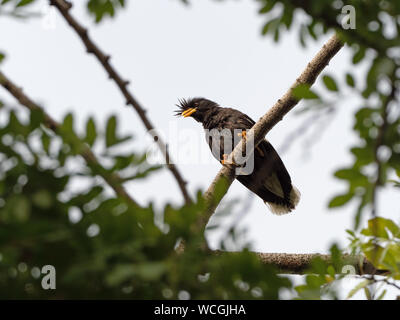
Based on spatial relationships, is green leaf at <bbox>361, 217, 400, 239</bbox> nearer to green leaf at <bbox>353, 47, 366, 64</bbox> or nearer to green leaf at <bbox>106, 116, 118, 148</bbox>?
green leaf at <bbox>353, 47, 366, 64</bbox>

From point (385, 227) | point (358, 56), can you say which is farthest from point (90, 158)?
point (385, 227)

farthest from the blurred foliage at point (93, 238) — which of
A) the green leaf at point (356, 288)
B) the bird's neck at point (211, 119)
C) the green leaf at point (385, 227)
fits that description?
the bird's neck at point (211, 119)

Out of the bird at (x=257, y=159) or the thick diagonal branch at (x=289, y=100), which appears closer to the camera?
the thick diagonal branch at (x=289, y=100)

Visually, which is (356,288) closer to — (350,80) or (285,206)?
(350,80)

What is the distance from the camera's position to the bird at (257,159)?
20.0 ft

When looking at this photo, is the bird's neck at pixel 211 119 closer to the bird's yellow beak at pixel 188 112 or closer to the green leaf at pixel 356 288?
the bird's yellow beak at pixel 188 112

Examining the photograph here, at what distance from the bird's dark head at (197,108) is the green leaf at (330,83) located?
16.1 feet

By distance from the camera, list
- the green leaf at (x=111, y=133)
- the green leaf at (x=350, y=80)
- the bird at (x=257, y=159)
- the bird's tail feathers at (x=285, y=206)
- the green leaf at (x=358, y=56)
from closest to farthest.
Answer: the green leaf at (x=111, y=133), the green leaf at (x=350, y=80), the green leaf at (x=358, y=56), the bird at (x=257, y=159), the bird's tail feathers at (x=285, y=206)

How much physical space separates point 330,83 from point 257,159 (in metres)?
4.24

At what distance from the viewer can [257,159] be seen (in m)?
6.18

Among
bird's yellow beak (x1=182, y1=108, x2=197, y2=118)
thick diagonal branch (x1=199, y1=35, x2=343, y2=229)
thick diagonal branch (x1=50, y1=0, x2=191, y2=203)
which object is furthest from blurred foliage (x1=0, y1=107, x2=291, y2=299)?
bird's yellow beak (x1=182, y1=108, x2=197, y2=118)

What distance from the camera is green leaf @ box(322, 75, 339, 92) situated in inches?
76.5
